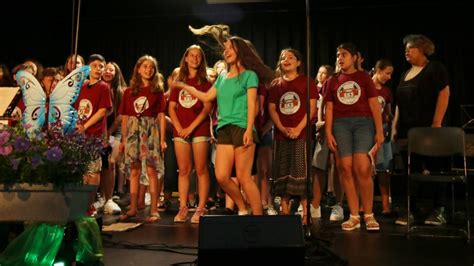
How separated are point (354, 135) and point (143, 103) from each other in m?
1.80

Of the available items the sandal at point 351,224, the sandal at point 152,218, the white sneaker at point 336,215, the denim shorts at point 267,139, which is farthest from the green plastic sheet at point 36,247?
the denim shorts at point 267,139

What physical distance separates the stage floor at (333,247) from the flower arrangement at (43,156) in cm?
72

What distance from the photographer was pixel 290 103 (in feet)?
13.0

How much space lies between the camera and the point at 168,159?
569 centimetres

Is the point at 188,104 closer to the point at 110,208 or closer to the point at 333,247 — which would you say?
the point at 110,208

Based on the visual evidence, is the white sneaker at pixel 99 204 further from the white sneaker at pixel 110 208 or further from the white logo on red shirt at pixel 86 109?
the white logo on red shirt at pixel 86 109

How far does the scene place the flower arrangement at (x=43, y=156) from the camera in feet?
6.28

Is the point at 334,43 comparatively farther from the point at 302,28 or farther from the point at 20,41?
the point at 20,41

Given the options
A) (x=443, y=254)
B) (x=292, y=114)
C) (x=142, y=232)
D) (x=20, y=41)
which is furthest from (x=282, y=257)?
(x=20, y=41)

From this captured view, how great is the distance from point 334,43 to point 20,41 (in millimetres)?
5296

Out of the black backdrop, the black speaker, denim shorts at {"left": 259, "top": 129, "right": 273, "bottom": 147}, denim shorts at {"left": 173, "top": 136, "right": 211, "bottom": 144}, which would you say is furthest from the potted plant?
the black backdrop

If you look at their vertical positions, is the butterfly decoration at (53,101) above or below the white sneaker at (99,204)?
Answer: above

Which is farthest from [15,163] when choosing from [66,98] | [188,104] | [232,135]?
[188,104]

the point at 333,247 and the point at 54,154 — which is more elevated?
the point at 54,154
